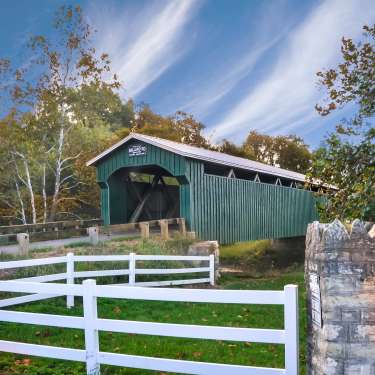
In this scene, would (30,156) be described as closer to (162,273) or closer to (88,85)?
(88,85)

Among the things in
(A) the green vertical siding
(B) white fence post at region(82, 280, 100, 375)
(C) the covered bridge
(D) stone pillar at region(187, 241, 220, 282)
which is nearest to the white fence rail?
(B) white fence post at region(82, 280, 100, 375)

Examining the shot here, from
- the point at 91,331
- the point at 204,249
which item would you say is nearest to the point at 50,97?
the point at 204,249

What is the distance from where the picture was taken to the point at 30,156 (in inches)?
976

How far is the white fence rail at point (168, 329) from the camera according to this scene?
3213 mm

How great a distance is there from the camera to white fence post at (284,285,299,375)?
318 cm

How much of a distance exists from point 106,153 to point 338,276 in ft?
49.6

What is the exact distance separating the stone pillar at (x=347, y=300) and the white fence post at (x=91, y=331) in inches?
83.0

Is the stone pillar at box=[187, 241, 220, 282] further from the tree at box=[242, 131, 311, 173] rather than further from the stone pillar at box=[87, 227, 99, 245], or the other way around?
the tree at box=[242, 131, 311, 173]

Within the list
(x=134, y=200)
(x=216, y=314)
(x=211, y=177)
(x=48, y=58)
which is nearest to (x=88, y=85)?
(x=48, y=58)

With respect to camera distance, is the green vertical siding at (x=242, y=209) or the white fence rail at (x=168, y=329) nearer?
the white fence rail at (x=168, y=329)

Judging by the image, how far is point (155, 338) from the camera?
5.60 metres

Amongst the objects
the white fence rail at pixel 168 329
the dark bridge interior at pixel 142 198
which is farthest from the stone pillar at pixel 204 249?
the white fence rail at pixel 168 329

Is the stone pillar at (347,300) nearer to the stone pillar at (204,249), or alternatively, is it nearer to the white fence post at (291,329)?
the white fence post at (291,329)

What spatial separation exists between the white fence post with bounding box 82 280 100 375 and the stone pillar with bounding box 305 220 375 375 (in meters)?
2.11
